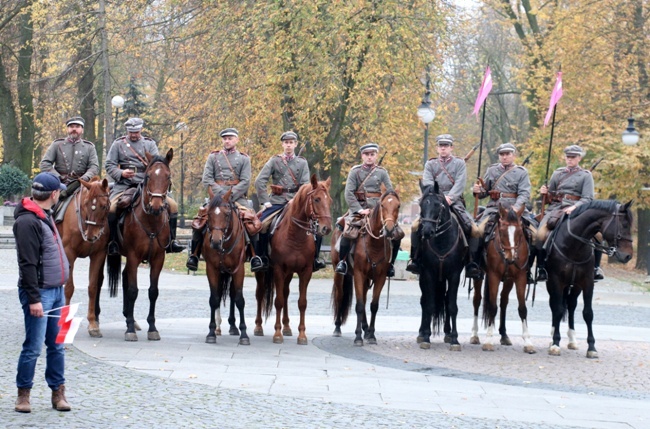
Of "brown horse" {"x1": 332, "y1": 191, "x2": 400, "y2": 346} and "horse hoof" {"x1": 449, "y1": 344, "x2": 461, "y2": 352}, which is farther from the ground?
"brown horse" {"x1": 332, "y1": 191, "x2": 400, "y2": 346}

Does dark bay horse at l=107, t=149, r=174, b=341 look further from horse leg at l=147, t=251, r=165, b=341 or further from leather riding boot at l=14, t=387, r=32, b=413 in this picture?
leather riding boot at l=14, t=387, r=32, b=413

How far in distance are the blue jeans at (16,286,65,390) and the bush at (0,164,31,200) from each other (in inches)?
1432

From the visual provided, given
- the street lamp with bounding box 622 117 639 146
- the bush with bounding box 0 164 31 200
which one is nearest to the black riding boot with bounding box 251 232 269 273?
the street lamp with bounding box 622 117 639 146

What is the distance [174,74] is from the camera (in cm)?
3675

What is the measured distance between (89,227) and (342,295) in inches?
164

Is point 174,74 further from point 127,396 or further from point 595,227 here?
point 127,396

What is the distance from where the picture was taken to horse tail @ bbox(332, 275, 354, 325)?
16.8m

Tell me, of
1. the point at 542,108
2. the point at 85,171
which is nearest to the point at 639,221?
the point at 542,108

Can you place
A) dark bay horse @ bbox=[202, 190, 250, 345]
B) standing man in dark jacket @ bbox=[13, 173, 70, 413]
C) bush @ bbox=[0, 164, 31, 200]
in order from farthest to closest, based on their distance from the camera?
bush @ bbox=[0, 164, 31, 200]
dark bay horse @ bbox=[202, 190, 250, 345]
standing man in dark jacket @ bbox=[13, 173, 70, 413]

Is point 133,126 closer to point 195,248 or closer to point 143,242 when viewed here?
point 143,242

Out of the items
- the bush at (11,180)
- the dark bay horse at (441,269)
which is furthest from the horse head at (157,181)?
the bush at (11,180)

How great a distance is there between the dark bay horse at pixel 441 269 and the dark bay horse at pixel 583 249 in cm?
139

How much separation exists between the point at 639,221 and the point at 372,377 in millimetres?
28329

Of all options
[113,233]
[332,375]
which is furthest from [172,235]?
[332,375]
